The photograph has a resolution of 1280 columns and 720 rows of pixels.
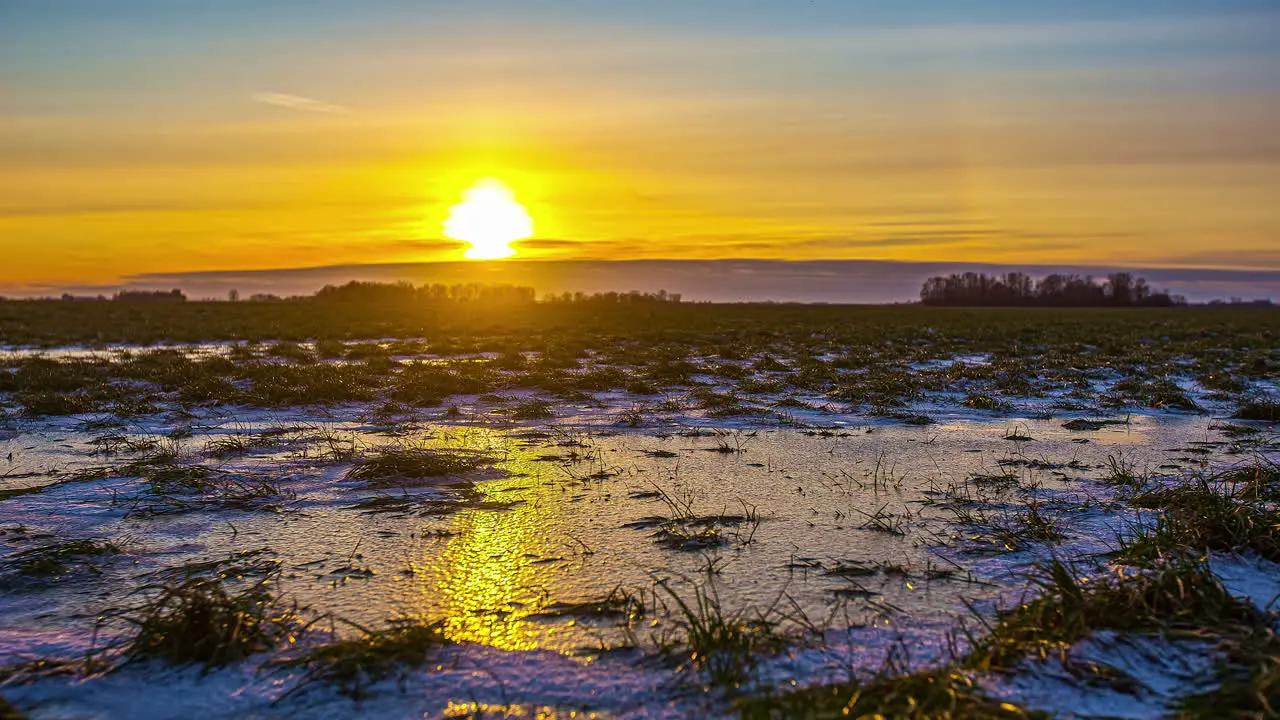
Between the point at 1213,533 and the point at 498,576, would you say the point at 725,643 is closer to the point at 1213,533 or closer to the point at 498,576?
the point at 498,576

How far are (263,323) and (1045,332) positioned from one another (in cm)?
3032

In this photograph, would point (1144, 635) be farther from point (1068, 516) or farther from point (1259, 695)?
point (1068, 516)

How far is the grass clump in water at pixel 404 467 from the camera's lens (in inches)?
256

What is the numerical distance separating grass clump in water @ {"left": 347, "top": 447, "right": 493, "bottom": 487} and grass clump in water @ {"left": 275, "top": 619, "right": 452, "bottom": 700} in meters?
3.13

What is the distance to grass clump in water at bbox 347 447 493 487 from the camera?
6.51 metres

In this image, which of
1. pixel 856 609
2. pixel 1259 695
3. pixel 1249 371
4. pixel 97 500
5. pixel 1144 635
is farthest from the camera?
pixel 1249 371

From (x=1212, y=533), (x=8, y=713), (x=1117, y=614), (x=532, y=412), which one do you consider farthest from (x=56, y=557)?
(x=1212, y=533)

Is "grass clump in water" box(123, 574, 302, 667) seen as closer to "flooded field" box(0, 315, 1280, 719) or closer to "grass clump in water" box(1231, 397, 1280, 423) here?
"flooded field" box(0, 315, 1280, 719)

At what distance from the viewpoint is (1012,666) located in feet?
10.2

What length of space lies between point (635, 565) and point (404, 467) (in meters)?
2.91

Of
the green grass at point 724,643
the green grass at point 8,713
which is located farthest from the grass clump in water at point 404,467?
the green grass at point 8,713

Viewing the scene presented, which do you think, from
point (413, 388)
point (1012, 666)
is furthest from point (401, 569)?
point (413, 388)

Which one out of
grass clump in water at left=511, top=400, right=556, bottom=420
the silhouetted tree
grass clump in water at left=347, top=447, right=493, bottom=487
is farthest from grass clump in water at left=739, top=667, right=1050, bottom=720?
the silhouetted tree

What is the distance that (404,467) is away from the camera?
21.7 ft
